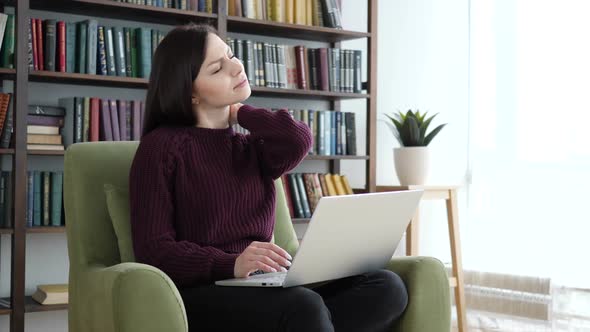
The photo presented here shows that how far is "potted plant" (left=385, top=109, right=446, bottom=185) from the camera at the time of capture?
378 centimetres

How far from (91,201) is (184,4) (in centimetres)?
141

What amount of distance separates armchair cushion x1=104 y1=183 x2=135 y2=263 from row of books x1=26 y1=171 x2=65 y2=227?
1098 mm

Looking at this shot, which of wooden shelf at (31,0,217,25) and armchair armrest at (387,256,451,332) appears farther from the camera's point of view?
wooden shelf at (31,0,217,25)

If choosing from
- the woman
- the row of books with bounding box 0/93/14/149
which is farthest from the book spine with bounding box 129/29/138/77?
the woman

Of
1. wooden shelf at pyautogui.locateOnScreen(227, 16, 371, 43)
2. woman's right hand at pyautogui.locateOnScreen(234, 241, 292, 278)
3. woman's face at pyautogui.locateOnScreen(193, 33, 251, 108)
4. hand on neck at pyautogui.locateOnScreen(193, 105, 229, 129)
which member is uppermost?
wooden shelf at pyautogui.locateOnScreen(227, 16, 371, 43)

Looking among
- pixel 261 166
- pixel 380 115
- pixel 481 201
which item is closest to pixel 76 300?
pixel 261 166

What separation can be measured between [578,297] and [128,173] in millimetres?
2441

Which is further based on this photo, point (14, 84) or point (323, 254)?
point (14, 84)

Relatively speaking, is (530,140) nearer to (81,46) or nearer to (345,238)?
(81,46)

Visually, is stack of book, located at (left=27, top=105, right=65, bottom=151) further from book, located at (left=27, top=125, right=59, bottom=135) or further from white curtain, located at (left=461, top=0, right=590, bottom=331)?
white curtain, located at (left=461, top=0, right=590, bottom=331)

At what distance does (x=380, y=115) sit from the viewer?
13.9 ft

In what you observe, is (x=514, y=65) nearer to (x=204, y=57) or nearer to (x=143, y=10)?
(x=143, y=10)

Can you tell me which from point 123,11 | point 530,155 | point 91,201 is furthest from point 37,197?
point 530,155

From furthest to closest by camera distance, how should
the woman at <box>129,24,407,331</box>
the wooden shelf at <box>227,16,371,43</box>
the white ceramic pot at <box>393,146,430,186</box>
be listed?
1. the white ceramic pot at <box>393,146,430,186</box>
2. the wooden shelf at <box>227,16,371,43</box>
3. the woman at <box>129,24,407,331</box>
